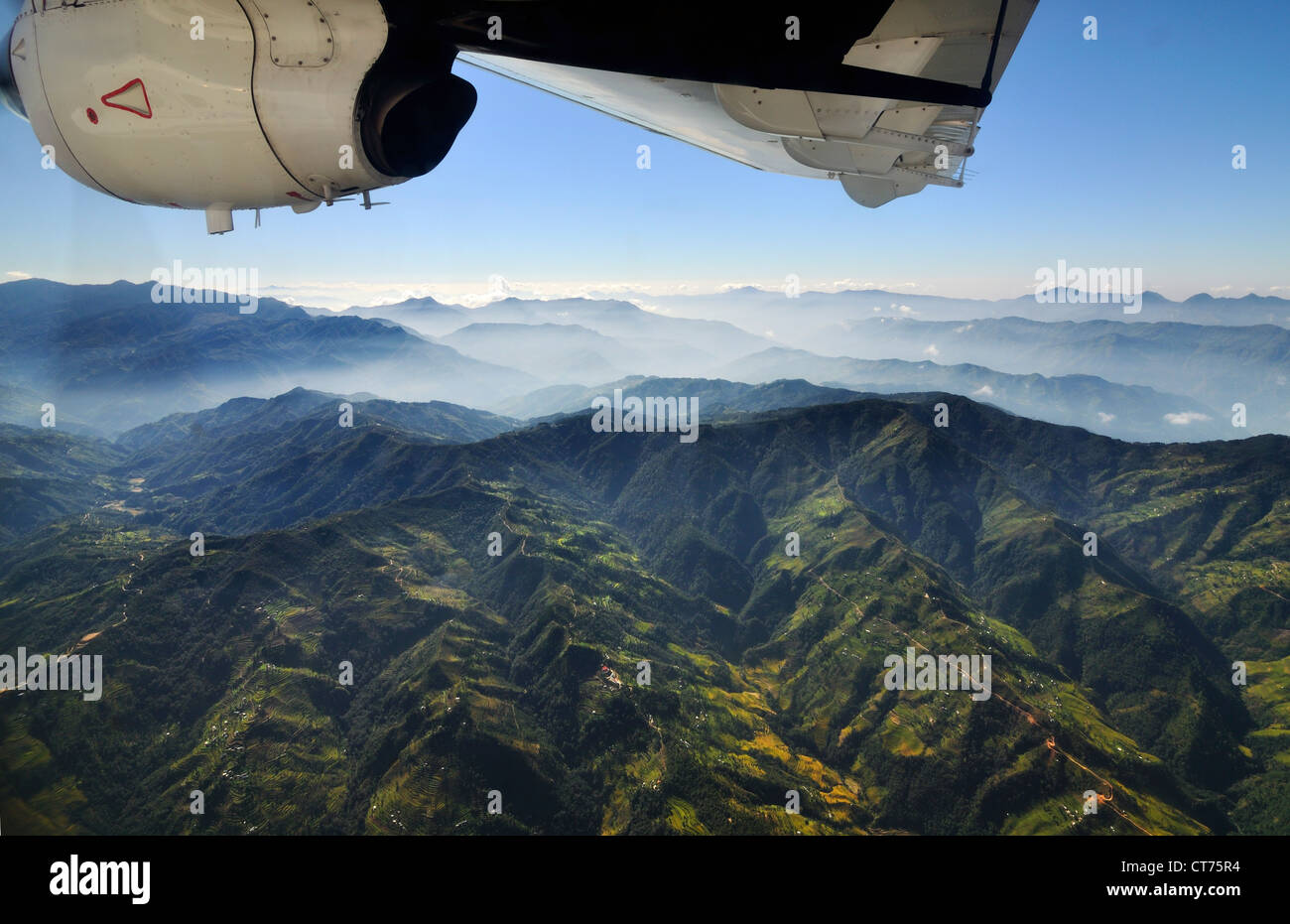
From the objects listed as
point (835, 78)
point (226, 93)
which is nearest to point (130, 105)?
point (226, 93)

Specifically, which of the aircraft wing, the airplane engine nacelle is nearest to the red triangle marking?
the airplane engine nacelle

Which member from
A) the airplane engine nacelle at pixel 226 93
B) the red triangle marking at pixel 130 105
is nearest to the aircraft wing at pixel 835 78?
the airplane engine nacelle at pixel 226 93

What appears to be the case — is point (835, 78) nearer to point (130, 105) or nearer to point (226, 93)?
point (226, 93)

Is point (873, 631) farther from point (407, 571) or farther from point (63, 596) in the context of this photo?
point (63, 596)

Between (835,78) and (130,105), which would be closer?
(130,105)
